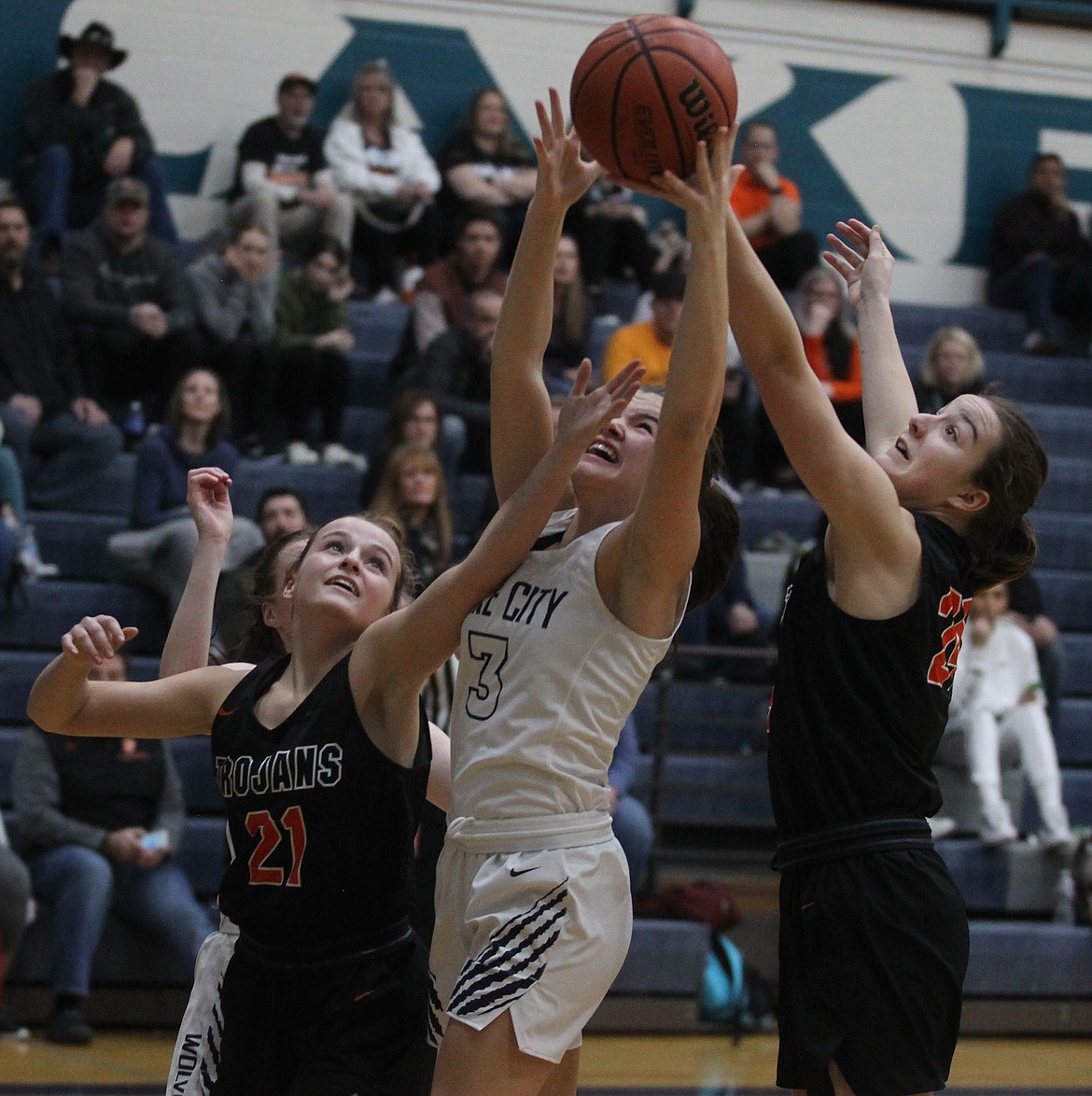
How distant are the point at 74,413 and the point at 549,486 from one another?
624cm

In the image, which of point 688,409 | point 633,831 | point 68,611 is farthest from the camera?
point 68,611

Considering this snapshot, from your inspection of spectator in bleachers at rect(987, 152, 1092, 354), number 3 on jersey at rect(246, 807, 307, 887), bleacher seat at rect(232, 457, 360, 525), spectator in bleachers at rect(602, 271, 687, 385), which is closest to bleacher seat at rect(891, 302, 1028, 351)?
spectator in bleachers at rect(987, 152, 1092, 354)

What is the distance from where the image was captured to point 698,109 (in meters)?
3.00

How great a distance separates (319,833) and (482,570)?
22.5 inches

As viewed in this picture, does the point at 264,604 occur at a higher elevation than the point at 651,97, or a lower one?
lower

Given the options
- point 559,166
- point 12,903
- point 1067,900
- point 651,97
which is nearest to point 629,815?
point 1067,900

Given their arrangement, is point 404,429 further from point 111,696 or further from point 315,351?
point 111,696

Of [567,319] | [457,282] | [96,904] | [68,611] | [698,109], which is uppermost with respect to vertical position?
[698,109]

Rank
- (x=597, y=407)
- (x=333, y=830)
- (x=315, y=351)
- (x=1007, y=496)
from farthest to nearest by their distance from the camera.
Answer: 1. (x=315, y=351)
2. (x=1007, y=496)
3. (x=333, y=830)
4. (x=597, y=407)

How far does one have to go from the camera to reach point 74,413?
873 cm

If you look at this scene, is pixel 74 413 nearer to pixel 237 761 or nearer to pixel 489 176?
pixel 489 176

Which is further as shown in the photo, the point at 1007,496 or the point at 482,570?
the point at 1007,496

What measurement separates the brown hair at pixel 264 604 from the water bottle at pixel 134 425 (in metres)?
5.34

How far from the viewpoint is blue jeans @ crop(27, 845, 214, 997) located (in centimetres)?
662
